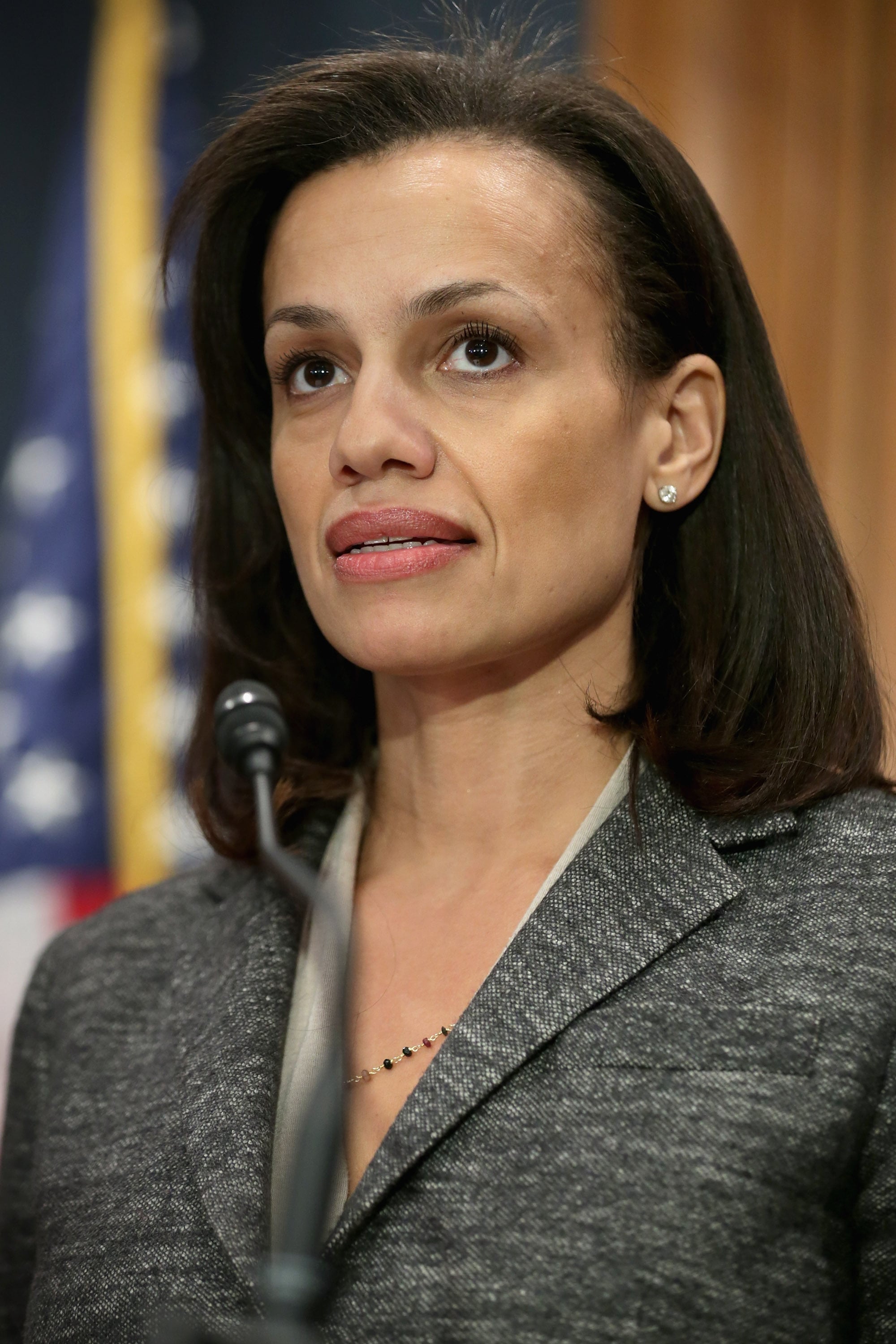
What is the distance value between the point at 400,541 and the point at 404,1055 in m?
0.52

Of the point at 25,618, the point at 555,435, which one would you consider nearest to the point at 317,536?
the point at 555,435

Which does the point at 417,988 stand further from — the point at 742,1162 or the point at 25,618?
the point at 25,618

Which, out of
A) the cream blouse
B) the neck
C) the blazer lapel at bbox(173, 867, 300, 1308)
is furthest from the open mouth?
the blazer lapel at bbox(173, 867, 300, 1308)

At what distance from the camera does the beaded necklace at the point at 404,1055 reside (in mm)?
1466

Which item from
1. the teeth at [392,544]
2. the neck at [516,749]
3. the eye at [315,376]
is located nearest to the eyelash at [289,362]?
the eye at [315,376]

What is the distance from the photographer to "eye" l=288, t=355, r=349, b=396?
162 centimetres

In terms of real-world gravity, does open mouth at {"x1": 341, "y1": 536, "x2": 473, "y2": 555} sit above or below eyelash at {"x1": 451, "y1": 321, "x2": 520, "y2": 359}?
below

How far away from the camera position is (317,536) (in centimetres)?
158

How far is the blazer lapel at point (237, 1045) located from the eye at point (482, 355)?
25.0 inches

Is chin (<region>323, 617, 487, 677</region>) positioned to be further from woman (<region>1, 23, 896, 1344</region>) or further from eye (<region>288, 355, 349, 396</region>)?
eye (<region>288, 355, 349, 396</region>)

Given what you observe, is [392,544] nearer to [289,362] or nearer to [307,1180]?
[289,362]

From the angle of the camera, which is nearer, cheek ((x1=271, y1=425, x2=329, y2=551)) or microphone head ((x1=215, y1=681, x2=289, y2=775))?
microphone head ((x1=215, y1=681, x2=289, y2=775))

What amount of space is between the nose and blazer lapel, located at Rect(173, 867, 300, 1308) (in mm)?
523

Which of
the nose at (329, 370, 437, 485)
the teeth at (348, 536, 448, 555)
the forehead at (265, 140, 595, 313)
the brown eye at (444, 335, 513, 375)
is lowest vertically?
the teeth at (348, 536, 448, 555)
